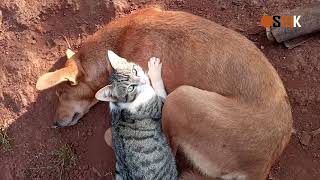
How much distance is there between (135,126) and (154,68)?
66 cm

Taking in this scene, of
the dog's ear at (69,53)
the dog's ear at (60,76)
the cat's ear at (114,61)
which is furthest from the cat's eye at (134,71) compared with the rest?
the dog's ear at (69,53)

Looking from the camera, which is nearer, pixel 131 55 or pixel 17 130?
pixel 131 55

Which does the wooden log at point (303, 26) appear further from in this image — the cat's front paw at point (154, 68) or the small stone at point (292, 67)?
the cat's front paw at point (154, 68)

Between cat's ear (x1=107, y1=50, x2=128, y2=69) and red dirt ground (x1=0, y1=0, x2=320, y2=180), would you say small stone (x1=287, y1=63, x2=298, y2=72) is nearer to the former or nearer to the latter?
red dirt ground (x1=0, y1=0, x2=320, y2=180)

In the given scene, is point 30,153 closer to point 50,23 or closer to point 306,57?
point 50,23

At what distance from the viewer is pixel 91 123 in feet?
19.4

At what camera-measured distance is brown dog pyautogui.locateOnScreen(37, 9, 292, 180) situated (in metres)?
4.87

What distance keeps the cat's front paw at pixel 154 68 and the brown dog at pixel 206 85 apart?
59 mm

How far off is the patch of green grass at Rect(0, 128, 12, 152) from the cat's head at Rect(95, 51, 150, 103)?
5.21ft

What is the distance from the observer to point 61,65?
19.7ft

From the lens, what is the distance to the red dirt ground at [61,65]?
575cm

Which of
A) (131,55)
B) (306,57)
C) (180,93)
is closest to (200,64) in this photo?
(180,93)

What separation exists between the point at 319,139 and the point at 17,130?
3.32 meters

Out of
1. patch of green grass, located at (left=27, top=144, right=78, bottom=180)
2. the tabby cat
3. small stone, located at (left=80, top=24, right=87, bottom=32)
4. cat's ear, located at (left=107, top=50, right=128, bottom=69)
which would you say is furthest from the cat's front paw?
patch of green grass, located at (left=27, top=144, right=78, bottom=180)
